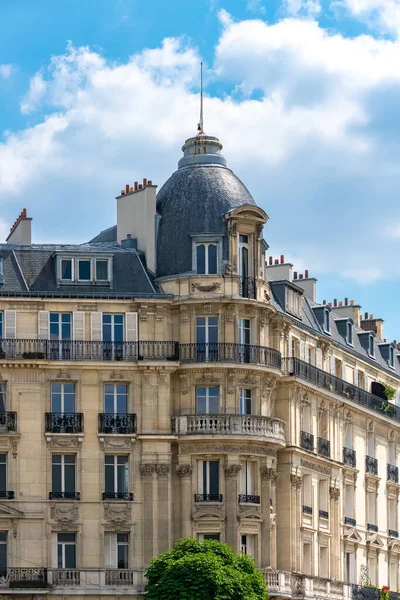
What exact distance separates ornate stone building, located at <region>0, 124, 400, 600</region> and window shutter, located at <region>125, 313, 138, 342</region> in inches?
2.3

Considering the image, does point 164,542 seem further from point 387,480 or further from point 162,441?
point 387,480

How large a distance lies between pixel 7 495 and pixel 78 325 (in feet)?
24.7

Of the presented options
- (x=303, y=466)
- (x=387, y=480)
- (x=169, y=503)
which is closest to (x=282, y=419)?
(x=303, y=466)

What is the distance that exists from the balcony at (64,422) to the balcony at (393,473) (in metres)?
23.7

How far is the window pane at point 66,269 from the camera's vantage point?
79938 mm

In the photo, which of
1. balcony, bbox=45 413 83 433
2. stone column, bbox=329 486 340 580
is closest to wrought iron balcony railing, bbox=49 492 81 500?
balcony, bbox=45 413 83 433

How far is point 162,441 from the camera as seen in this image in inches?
3088

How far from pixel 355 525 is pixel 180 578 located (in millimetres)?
18974

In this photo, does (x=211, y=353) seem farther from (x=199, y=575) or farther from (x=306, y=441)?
(x=199, y=575)

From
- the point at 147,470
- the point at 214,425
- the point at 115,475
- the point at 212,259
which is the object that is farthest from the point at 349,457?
the point at 115,475

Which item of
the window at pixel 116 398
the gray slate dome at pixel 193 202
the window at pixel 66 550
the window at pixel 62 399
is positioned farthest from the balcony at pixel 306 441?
the window at pixel 66 550

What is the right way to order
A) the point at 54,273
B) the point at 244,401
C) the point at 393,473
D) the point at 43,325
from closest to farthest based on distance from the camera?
the point at 43,325 → the point at 54,273 → the point at 244,401 → the point at 393,473

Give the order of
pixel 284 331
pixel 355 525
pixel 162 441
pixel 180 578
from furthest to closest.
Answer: pixel 355 525 < pixel 284 331 < pixel 162 441 < pixel 180 578

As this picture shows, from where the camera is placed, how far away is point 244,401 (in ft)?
263
